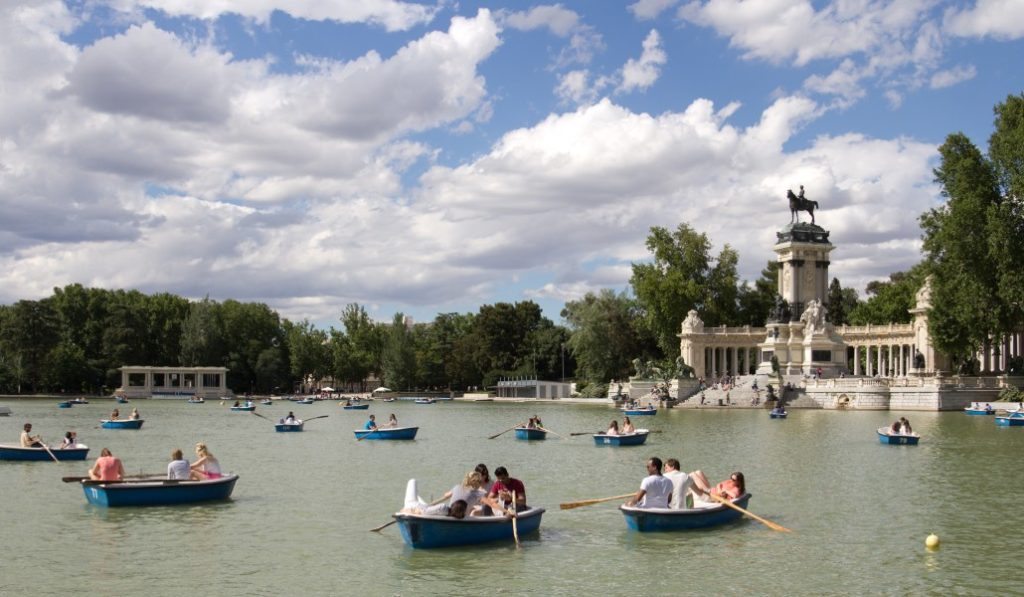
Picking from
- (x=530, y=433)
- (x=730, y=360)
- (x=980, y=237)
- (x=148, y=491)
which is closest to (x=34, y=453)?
(x=148, y=491)

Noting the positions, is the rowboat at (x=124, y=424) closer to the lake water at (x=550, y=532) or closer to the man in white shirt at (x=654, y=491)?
the lake water at (x=550, y=532)

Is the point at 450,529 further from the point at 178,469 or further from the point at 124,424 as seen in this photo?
the point at 124,424

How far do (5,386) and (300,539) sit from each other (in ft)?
347

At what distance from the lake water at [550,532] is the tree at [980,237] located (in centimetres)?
2594

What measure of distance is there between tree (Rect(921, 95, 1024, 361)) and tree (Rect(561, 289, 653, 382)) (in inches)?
1606

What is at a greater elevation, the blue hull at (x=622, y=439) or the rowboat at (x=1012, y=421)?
the rowboat at (x=1012, y=421)

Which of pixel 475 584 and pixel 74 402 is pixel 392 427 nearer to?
pixel 475 584

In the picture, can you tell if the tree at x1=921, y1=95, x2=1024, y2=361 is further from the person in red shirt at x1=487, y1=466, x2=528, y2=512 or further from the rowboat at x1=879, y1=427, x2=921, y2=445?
the person in red shirt at x1=487, y1=466, x2=528, y2=512

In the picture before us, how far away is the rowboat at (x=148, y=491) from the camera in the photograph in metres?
23.2

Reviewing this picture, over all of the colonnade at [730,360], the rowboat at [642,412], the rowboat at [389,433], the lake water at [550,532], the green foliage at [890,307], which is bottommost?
the lake water at [550,532]

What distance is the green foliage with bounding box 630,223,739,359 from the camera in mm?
97750

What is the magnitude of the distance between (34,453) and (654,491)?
22026 millimetres

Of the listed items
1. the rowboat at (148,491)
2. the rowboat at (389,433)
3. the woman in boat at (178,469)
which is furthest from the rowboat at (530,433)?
the woman in boat at (178,469)

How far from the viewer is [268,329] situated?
132250mm
